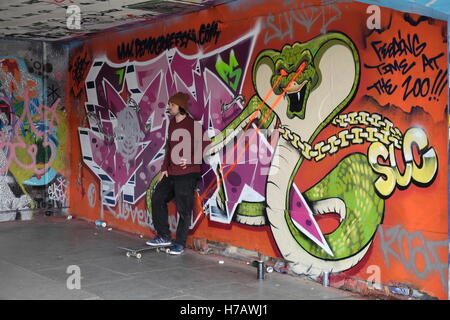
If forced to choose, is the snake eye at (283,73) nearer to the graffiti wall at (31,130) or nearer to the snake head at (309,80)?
the snake head at (309,80)

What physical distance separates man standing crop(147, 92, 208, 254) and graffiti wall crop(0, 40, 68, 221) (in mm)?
4044

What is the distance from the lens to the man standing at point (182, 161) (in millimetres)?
8234

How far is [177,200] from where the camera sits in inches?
327

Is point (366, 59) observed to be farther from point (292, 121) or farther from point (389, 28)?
point (292, 121)

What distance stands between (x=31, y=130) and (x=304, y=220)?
6574mm

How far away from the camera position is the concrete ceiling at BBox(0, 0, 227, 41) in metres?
8.17

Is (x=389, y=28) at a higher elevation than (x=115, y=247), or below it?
higher

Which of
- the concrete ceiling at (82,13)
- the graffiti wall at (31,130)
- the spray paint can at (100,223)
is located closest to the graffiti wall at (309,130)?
the concrete ceiling at (82,13)

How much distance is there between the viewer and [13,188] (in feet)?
36.9

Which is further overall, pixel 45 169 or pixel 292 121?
pixel 45 169

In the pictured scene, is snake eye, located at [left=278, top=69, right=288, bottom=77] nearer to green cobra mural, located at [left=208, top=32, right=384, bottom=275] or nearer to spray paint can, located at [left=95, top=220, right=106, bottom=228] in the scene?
green cobra mural, located at [left=208, top=32, right=384, bottom=275]

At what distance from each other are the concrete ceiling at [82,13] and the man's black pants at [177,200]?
7.72 feet

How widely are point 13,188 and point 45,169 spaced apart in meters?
0.72

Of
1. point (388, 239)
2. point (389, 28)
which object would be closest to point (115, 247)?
point (388, 239)
